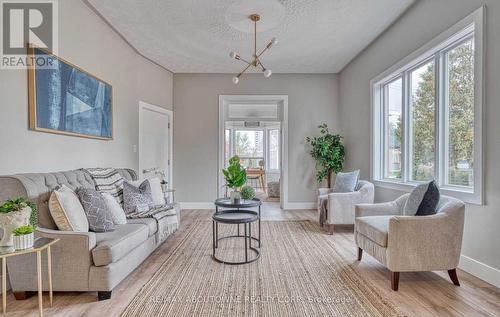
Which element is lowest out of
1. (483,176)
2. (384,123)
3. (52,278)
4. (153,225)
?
(52,278)

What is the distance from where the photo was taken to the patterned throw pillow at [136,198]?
116 inches

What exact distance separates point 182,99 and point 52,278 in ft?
14.1

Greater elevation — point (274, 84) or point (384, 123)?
point (274, 84)

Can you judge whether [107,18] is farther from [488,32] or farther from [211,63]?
[488,32]

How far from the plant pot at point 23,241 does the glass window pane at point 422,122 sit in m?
3.77

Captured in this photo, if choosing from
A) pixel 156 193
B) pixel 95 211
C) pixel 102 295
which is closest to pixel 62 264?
pixel 102 295

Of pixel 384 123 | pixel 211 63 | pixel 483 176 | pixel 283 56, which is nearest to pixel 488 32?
pixel 483 176

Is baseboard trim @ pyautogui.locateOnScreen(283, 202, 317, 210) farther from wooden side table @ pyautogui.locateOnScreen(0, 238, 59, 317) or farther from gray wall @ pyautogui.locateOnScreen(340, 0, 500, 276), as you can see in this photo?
wooden side table @ pyautogui.locateOnScreen(0, 238, 59, 317)

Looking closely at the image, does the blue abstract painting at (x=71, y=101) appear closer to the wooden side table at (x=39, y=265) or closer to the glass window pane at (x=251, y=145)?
the wooden side table at (x=39, y=265)

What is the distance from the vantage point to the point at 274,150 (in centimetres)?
883

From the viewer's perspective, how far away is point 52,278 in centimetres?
198

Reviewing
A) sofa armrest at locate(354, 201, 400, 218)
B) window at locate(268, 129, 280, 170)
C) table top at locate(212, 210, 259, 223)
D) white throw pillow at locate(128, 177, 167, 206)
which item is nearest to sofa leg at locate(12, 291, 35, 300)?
white throw pillow at locate(128, 177, 167, 206)

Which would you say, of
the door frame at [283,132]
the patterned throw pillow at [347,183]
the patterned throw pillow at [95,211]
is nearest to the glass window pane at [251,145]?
the door frame at [283,132]

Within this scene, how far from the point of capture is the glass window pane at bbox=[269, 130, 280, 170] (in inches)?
347
